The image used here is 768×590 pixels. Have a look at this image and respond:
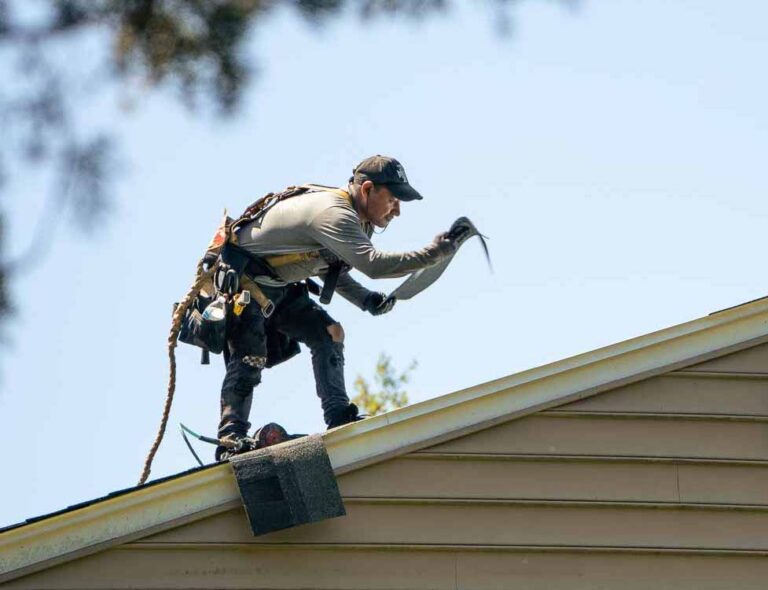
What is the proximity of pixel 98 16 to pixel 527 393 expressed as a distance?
2.26 meters

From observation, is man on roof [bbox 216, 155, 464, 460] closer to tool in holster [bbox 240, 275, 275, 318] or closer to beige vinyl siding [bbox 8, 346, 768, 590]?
tool in holster [bbox 240, 275, 275, 318]

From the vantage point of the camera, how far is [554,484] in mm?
5719

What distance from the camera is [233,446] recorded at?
6434 millimetres

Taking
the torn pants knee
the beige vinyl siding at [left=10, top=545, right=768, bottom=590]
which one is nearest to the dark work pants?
the torn pants knee

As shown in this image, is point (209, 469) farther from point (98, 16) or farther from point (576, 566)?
point (98, 16)

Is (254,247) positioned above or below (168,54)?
below

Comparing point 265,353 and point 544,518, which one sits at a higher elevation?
point 265,353

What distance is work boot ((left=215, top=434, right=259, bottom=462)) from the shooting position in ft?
20.8

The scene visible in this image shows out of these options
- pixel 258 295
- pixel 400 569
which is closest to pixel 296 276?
pixel 258 295

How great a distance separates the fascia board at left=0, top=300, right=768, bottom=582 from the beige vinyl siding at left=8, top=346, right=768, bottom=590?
0.05 meters

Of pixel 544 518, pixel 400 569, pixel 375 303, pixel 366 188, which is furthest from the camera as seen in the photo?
pixel 375 303

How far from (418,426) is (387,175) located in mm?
1386

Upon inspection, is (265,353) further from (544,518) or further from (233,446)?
(544,518)

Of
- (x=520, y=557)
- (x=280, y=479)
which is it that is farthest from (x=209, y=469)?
(x=520, y=557)
